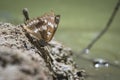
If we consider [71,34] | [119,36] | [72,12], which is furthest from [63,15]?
[119,36]

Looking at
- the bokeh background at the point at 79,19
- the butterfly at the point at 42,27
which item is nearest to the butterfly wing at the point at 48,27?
the butterfly at the point at 42,27

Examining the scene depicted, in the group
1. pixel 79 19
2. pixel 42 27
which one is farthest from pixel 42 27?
pixel 79 19

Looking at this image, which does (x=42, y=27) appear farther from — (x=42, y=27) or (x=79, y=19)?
(x=79, y=19)

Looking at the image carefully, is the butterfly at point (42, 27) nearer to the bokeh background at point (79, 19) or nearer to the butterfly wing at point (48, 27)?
the butterfly wing at point (48, 27)

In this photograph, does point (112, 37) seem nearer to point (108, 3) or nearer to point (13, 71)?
point (108, 3)

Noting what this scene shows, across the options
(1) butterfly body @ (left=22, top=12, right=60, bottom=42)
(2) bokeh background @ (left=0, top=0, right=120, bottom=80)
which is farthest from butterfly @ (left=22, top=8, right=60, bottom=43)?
(2) bokeh background @ (left=0, top=0, right=120, bottom=80)

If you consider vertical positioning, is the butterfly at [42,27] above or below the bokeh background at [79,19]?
below

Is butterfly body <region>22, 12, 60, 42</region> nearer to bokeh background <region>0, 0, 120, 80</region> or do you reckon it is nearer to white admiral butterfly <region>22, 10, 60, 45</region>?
white admiral butterfly <region>22, 10, 60, 45</region>
